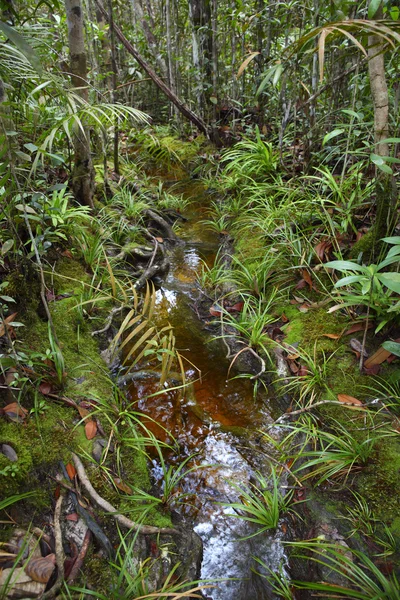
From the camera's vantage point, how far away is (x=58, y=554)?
1.46 m

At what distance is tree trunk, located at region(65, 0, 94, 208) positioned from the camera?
315 cm

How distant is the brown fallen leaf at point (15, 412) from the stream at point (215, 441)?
0.88 meters

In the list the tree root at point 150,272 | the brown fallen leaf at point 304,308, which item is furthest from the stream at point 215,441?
the brown fallen leaf at point 304,308

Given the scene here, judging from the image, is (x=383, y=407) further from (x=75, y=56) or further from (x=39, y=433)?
(x=75, y=56)

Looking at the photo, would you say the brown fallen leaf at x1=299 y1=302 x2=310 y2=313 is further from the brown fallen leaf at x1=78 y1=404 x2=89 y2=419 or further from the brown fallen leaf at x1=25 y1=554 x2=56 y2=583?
the brown fallen leaf at x1=25 y1=554 x2=56 y2=583

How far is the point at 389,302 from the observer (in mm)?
2152

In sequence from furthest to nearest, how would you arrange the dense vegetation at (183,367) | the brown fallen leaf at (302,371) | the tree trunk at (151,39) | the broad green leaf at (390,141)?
1. the tree trunk at (151,39)
2. the brown fallen leaf at (302,371)
3. the broad green leaf at (390,141)
4. the dense vegetation at (183,367)

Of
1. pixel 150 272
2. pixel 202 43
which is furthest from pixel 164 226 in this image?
pixel 202 43

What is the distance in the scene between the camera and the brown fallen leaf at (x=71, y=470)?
1810 mm

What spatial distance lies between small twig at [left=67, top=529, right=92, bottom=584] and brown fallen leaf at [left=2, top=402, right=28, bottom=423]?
0.63m

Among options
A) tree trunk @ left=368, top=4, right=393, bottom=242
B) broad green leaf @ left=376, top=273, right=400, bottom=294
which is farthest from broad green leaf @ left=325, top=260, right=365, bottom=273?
tree trunk @ left=368, top=4, right=393, bottom=242

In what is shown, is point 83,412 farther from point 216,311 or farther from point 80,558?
point 216,311

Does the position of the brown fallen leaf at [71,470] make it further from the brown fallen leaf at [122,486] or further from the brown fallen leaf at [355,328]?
the brown fallen leaf at [355,328]

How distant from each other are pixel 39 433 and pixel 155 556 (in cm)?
83
